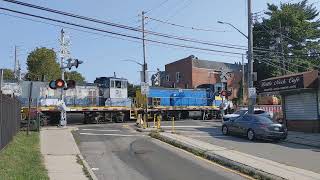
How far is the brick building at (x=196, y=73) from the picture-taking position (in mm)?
80062

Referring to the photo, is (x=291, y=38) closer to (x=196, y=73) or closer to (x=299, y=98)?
(x=196, y=73)

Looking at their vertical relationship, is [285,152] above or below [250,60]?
below

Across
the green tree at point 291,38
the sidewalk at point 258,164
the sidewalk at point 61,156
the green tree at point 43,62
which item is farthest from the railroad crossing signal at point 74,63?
the green tree at point 291,38

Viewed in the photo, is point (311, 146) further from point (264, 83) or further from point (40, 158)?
point (40, 158)

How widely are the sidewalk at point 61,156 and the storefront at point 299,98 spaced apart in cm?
1439

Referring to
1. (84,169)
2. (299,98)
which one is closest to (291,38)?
(299,98)

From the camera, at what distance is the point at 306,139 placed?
26.7m

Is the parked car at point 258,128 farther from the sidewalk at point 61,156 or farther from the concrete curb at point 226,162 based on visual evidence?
the sidewalk at point 61,156

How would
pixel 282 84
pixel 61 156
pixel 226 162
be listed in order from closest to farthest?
1. pixel 226 162
2. pixel 61 156
3. pixel 282 84

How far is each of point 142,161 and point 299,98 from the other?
17750mm

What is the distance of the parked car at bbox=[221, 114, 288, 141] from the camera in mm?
25922

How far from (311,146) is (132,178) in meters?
13.0

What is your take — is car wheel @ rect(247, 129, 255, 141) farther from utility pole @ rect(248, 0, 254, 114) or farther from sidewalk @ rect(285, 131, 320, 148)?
utility pole @ rect(248, 0, 254, 114)

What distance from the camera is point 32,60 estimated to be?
7212 cm
